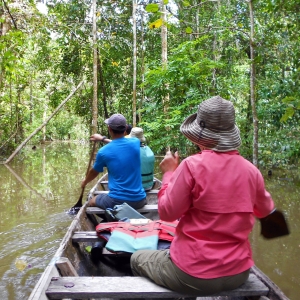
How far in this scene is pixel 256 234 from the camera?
542 cm

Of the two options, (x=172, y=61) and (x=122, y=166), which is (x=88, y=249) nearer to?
(x=122, y=166)

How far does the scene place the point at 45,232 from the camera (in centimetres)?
559

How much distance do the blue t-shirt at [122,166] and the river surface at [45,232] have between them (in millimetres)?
1382

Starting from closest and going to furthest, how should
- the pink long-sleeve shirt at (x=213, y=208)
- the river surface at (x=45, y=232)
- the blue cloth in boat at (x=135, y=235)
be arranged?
the pink long-sleeve shirt at (x=213, y=208), the blue cloth in boat at (x=135, y=235), the river surface at (x=45, y=232)

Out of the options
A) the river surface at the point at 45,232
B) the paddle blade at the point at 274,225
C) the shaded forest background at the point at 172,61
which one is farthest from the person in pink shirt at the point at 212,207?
the shaded forest background at the point at 172,61

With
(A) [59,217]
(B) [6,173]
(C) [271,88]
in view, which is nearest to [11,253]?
(A) [59,217]

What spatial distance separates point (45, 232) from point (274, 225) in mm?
4283

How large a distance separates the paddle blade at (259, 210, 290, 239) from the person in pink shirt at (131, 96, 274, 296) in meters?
0.25

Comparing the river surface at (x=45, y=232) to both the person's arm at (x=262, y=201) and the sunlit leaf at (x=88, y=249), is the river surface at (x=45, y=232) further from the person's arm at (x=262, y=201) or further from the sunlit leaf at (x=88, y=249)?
the person's arm at (x=262, y=201)

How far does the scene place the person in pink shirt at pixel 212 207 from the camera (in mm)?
1777

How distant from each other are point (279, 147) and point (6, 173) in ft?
28.8

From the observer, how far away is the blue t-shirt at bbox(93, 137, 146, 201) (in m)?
3.81

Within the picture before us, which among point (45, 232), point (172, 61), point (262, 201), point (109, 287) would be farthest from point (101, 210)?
point (172, 61)

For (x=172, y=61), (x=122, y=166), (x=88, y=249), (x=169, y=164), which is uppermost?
(x=172, y=61)
